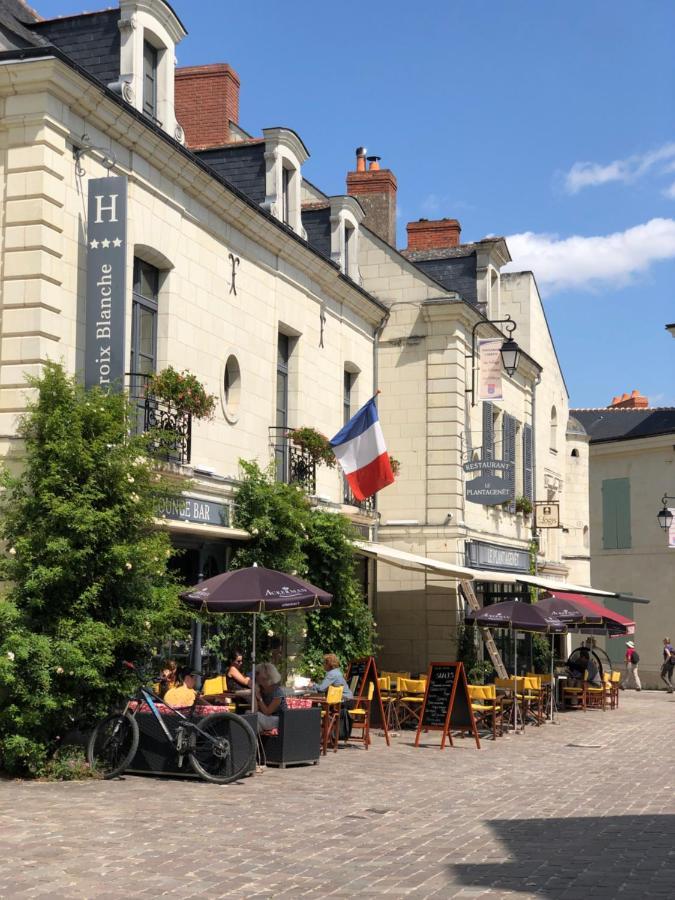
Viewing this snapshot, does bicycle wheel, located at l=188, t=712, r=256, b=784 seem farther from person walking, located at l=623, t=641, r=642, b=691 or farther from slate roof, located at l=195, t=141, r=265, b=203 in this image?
person walking, located at l=623, t=641, r=642, b=691

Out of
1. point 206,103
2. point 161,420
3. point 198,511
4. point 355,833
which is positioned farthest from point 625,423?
point 355,833

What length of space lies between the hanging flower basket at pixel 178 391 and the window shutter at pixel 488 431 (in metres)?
10.9

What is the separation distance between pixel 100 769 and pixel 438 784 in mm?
3123

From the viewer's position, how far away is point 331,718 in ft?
46.3

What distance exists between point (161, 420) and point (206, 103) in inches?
339

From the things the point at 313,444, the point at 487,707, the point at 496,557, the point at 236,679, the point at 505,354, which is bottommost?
the point at 487,707

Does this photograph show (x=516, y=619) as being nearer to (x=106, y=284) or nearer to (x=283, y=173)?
(x=283, y=173)

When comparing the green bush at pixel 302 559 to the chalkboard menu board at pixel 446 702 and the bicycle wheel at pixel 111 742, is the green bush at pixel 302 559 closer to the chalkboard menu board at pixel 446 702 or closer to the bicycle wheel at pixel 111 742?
the chalkboard menu board at pixel 446 702

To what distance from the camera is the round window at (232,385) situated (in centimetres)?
1603

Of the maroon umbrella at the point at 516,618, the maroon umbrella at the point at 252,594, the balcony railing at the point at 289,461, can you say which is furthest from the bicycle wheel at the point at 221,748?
the maroon umbrella at the point at 516,618

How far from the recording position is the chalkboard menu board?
1488 centimetres

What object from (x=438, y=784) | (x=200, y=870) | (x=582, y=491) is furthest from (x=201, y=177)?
(x=582, y=491)

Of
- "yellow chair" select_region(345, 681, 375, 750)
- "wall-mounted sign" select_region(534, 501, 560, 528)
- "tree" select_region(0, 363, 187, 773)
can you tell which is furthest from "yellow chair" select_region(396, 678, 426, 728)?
"wall-mounted sign" select_region(534, 501, 560, 528)

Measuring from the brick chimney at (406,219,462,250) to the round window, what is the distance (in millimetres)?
10985
